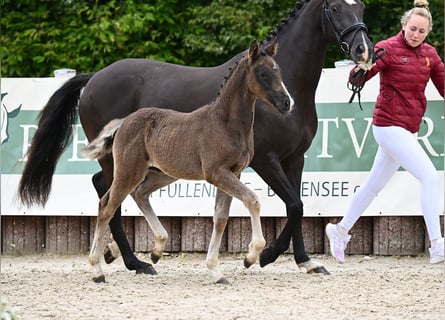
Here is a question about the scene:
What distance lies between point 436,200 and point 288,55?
5.67 ft

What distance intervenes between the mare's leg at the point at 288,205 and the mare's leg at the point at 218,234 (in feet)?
1.62

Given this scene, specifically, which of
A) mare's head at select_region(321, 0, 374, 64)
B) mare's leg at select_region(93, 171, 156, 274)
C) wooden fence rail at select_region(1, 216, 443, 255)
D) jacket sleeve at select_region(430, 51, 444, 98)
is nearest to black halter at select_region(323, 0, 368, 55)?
mare's head at select_region(321, 0, 374, 64)

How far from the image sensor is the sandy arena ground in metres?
6.07

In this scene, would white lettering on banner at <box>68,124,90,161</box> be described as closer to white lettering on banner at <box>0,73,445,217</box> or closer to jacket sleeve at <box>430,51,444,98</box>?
white lettering on banner at <box>0,73,445,217</box>

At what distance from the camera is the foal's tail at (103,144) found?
26.0 feet

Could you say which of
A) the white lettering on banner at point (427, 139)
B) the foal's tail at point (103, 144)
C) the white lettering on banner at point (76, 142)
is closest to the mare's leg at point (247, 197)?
the foal's tail at point (103, 144)

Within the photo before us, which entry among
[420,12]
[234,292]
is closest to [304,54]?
[420,12]

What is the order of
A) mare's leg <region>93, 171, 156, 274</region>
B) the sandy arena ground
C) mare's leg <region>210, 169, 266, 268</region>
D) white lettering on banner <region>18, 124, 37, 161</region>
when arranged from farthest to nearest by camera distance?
white lettering on banner <region>18, 124, 37, 161</region>, mare's leg <region>93, 171, 156, 274</region>, mare's leg <region>210, 169, 266, 268</region>, the sandy arena ground

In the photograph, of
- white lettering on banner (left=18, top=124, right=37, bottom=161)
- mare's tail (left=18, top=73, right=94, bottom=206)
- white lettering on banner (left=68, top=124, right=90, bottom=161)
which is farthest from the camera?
white lettering on banner (left=18, top=124, right=37, bottom=161)

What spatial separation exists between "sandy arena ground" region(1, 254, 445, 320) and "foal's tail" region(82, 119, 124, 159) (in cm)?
104

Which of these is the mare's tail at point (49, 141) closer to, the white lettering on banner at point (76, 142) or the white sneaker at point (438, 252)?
the white lettering on banner at point (76, 142)

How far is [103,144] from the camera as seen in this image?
7941 millimetres

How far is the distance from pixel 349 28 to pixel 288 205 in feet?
4.95

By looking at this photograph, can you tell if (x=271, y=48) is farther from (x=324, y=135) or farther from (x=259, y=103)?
(x=324, y=135)
